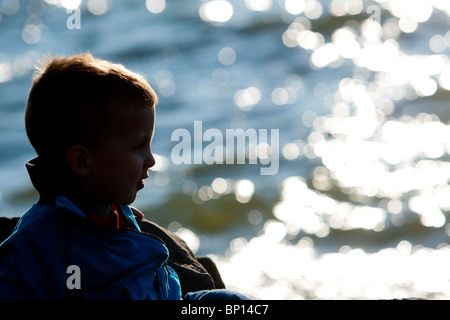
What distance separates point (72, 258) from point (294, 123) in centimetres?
672

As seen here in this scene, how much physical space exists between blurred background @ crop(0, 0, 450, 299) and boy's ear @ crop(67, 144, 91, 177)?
3.08 m

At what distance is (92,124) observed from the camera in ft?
8.38

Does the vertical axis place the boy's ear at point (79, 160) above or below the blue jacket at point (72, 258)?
above

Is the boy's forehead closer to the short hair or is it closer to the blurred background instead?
the short hair

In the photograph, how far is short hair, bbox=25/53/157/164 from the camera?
8.31 feet

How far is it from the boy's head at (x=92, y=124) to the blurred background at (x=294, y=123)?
301 cm

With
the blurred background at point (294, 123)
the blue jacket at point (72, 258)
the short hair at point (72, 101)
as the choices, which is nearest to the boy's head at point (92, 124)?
the short hair at point (72, 101)

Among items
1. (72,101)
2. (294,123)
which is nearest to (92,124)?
(72,101)

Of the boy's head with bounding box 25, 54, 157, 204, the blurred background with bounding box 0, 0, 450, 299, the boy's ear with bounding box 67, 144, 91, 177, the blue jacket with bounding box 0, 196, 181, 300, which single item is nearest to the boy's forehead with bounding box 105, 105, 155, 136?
the boy's head with bounding box 25, 54, 157, 204

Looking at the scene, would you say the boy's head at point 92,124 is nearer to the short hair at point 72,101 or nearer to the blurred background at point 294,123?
the short hair at point 72,101

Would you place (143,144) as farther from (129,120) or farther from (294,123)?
(294,123)

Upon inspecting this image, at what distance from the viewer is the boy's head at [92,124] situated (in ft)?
8.33

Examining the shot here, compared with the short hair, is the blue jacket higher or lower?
lower

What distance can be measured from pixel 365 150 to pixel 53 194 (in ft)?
19.8
